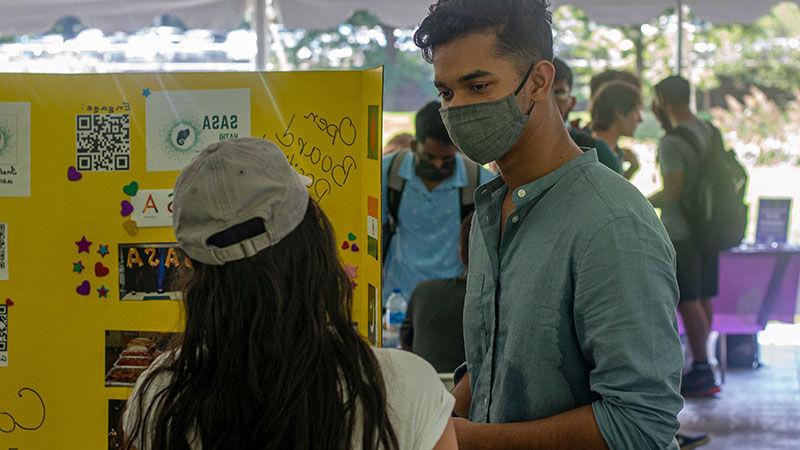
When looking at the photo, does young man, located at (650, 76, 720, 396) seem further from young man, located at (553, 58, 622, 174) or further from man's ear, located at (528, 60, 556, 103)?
man's ear, located at (528, 60, 556, 103)

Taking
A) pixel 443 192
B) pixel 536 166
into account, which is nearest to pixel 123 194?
pixel 536 166

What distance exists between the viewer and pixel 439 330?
341 centimetres

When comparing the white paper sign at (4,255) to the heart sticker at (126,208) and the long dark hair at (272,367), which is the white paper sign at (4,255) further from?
the long dark hair at (272,367)

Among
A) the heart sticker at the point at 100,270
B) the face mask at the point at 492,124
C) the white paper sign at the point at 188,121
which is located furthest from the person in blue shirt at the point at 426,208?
the face mask at the point at 492,124

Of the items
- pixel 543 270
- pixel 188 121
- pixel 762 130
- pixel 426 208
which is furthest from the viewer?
pixel 762 130

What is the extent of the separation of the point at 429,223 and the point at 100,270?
2078mm

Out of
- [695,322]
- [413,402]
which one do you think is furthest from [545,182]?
[695,322]

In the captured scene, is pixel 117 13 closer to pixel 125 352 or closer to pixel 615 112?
pixel 615 112

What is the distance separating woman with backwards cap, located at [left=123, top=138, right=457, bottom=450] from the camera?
4.13 feet

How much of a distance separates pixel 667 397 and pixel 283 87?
1339 millimetres

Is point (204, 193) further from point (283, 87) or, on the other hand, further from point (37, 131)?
point (37, 131)


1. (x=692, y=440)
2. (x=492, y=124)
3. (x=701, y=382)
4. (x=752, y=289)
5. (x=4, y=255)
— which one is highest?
(x=492, y=124)

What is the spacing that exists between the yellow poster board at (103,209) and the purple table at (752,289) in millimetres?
4395

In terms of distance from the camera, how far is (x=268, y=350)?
4.17 ft
